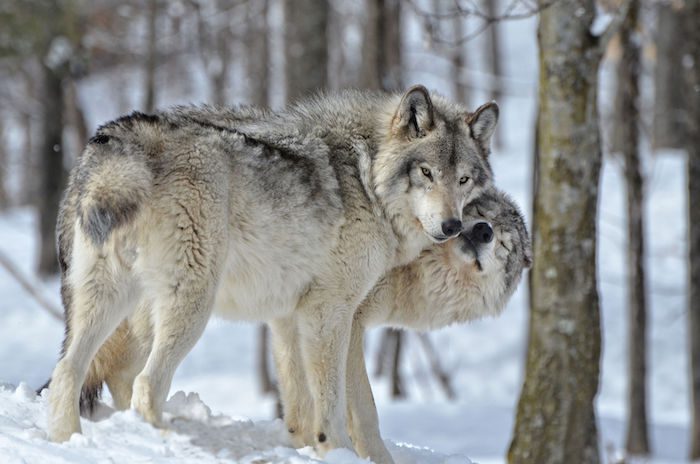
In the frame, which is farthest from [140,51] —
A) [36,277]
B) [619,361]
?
[619,361]

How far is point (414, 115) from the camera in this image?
595 cm

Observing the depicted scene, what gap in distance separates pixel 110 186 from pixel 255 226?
822mm

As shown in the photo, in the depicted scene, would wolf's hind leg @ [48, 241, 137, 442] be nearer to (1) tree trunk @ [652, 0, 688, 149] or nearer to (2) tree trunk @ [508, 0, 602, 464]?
(2) tree trunk @ [508, 0, 602, 464]

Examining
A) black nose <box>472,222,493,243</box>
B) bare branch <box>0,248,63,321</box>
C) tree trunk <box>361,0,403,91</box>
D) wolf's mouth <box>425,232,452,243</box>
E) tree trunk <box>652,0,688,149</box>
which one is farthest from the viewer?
tree trunk <box>652,0,688,149</box>

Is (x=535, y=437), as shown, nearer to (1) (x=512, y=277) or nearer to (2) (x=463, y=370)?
(1) (x=512, y=277)

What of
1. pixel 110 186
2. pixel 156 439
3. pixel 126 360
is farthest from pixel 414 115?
pixel 156 439

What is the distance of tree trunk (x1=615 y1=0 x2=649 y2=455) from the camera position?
11930mm

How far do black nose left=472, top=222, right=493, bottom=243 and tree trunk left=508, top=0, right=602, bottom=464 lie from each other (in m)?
1.18

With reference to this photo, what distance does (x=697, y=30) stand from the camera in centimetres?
1177

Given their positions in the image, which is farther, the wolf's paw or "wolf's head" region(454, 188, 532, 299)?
"wolf's head" region(454, 188, 532, 299)

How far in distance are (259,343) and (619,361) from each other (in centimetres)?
663

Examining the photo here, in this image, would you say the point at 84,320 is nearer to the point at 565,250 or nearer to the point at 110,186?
the point at 110,186

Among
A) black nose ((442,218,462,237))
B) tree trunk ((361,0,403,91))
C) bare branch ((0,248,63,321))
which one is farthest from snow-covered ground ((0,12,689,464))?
tree trunk ((361,0,403,91))

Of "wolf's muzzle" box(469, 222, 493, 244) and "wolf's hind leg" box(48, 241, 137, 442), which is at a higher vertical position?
"wolf's muzzle" box(469, 222, 493, 244)
